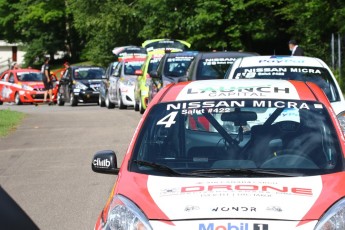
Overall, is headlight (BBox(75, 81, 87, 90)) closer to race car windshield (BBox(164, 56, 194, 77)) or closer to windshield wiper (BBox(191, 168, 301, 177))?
race car windshield (BBox(164, 56, 194, 77))

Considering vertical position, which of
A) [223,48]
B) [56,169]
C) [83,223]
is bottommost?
[223,48]

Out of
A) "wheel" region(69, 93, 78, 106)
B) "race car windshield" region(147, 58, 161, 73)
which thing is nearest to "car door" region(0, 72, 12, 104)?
"wheel" region(69, 93, 78, 106)

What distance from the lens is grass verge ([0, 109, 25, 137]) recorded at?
23075 mm

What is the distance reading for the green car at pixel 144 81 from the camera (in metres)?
29.1

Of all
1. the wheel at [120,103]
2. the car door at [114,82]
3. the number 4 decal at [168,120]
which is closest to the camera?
the number 4 decal at [168,120]

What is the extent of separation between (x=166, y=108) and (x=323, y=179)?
1.46m

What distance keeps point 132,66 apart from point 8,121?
8684 mm

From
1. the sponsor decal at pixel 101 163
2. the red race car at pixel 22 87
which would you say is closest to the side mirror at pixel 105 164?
the sponsor decal at pixel 101 163

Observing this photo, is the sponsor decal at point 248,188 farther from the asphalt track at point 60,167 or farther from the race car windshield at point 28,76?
the race car windshield at point 28,76

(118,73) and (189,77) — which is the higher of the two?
(189,77)

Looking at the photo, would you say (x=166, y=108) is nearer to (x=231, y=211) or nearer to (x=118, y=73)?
(x=231, y=211)

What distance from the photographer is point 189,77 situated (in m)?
20.5

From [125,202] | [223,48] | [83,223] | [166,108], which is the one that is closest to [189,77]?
[83,223]

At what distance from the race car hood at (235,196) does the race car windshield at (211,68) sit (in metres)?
13.5
